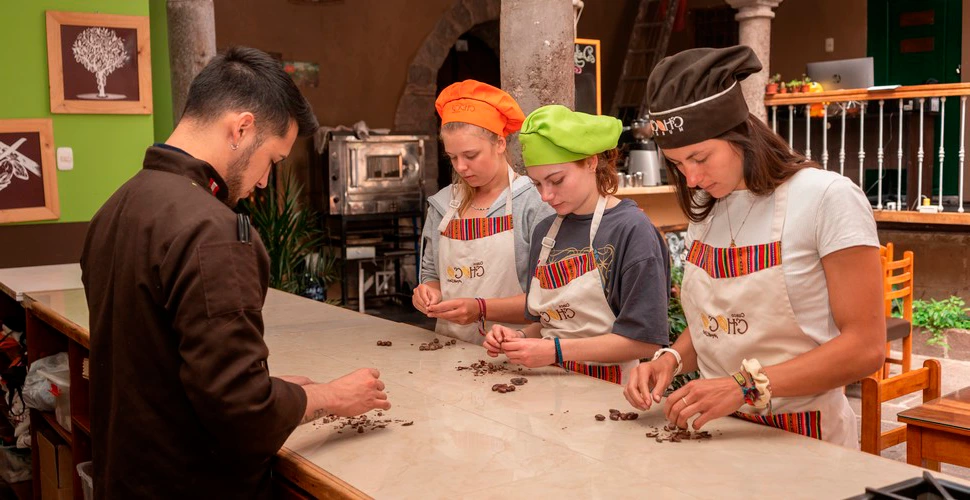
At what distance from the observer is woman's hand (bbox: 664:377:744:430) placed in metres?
1.85

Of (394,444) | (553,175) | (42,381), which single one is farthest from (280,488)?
(42,381)

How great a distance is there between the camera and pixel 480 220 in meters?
3.13

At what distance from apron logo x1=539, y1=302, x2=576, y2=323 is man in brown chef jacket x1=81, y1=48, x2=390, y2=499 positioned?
84cm

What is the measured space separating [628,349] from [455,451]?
74 cm

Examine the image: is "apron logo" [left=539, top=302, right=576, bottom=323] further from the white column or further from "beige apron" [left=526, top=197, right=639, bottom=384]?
the white column

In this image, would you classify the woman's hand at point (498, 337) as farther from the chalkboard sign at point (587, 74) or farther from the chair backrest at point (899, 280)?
the chalkboard sign at point (587, 74)

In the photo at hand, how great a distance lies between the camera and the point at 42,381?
12.1 feet

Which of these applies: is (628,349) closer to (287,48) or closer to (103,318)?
(103,318)

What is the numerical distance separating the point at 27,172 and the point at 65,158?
0.21 meters

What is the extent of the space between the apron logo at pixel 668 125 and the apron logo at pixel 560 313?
69 cm

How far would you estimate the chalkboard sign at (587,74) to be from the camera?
743 cm

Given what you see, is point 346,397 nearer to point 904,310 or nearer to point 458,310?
point 458,310

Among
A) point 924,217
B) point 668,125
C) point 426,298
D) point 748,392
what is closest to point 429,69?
point 924,217

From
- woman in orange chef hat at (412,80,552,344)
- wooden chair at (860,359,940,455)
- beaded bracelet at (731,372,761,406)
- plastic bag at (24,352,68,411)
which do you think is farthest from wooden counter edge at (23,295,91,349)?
wooden chair at (860,359,940,455)
